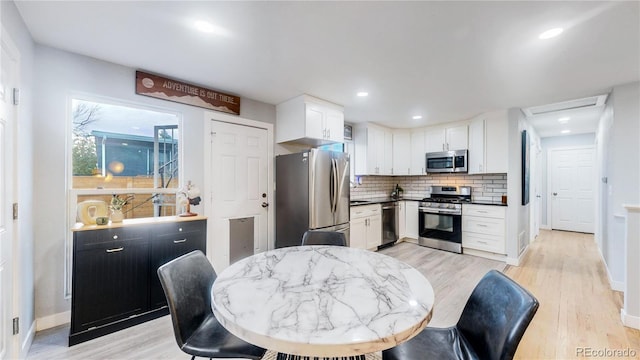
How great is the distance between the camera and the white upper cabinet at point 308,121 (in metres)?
3.38

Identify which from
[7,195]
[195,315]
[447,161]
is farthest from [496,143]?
[7,195]

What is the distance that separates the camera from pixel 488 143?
169 inches

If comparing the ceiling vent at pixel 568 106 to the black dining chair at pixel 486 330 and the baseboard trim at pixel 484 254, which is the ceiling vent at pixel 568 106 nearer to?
the baseboard trim at pixel 484 254

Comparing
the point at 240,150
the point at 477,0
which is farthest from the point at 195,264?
the point at 477,0

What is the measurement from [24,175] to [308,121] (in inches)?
102

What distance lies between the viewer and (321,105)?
3531 millimetres

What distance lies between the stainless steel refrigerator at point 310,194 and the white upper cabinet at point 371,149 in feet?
4.03

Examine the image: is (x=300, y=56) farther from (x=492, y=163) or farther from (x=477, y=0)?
(x=492, y=163)

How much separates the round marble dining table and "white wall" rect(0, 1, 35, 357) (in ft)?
5.49

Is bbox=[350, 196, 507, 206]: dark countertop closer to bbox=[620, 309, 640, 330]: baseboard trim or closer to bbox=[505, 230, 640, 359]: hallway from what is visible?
bbox=[505, 230, 640, 359]: hallway

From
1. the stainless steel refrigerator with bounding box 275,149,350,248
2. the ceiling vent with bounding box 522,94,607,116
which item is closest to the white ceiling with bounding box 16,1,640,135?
the ceiling vent with bounding box 522,94,607,116

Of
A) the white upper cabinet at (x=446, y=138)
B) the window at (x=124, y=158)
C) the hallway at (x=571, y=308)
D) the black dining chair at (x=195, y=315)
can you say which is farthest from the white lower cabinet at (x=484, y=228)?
the window at (x=124, y=158)

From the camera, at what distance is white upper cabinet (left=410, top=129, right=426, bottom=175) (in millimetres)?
5289

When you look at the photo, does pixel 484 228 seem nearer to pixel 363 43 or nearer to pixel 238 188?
pixel 363 43
